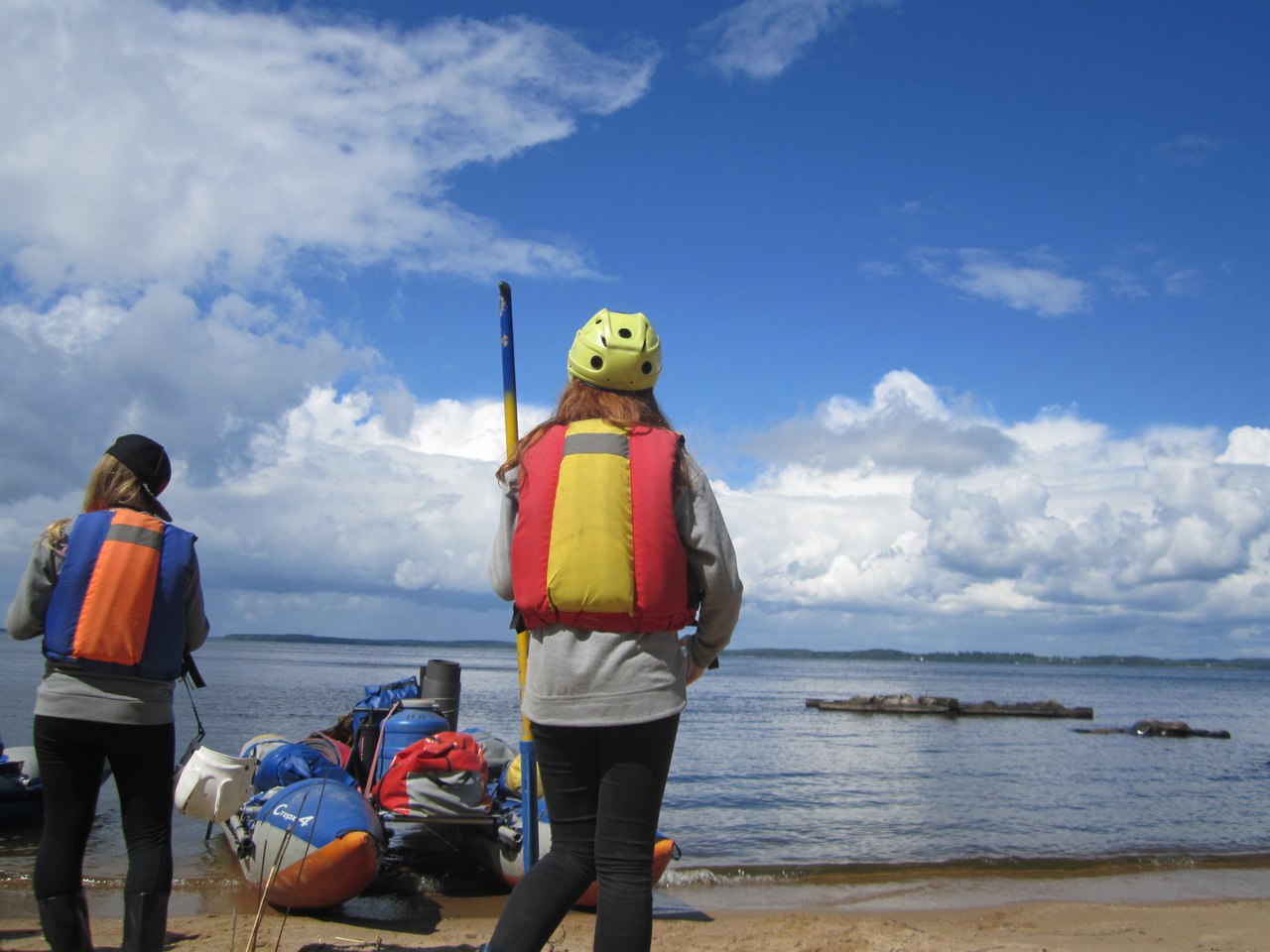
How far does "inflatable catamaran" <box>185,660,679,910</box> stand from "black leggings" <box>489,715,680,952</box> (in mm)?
3205

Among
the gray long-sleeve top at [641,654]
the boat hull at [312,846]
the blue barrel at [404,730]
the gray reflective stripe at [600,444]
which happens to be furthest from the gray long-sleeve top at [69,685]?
the blue barrel at [404,730]

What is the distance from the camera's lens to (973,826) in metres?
14.8

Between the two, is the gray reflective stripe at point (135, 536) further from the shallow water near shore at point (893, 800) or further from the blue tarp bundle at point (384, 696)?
the blue tarp bundle at point (384, 696)

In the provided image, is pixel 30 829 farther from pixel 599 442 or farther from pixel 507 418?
pixel 599 442

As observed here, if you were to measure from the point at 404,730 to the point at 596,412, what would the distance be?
5.92m

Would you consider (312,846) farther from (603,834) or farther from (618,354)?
(618,354)

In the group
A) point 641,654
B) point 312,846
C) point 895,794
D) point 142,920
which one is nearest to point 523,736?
point 142,920

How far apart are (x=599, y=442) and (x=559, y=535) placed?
0.88ft

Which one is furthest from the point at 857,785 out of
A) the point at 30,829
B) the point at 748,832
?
the point at 30,829

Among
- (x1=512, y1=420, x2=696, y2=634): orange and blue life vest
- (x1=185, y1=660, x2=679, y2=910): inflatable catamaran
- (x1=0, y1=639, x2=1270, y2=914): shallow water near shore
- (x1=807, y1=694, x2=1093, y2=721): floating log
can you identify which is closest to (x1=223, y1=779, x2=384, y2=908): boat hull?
(x1=185, y1=660, x2=679, y2=910): inflatable catamaran

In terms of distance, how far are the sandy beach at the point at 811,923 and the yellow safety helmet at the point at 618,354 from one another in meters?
3.17

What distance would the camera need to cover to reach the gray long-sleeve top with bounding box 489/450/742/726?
2459 mm

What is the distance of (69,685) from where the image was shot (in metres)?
3.18

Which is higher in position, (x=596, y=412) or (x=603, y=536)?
(x=596, y=412)
